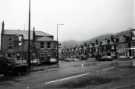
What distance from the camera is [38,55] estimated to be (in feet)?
147

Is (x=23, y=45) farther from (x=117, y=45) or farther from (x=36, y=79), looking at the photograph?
(x=117, y=45)

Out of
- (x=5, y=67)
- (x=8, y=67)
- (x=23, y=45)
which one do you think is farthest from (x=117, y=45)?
(x=5, y=67)

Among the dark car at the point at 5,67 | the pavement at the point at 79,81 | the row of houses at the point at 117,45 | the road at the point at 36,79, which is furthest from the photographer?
the row of houses at the point at 117,45

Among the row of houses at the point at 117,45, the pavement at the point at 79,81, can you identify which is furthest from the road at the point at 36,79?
the row of houses at the point at 117,45

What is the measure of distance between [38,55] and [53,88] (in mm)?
37600

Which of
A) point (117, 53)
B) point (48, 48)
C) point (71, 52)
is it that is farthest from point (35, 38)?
point (71, 52)

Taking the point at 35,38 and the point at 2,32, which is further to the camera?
the point at 35,38

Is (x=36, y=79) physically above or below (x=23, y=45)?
below

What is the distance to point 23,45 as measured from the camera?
4347 centimetres

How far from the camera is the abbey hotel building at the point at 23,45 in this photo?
42.3 metres

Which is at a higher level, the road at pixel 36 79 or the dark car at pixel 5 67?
the dark car at pixel 5 67

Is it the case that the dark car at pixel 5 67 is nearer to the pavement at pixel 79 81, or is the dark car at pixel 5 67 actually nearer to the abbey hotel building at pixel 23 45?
the pavement at pixel 79 81

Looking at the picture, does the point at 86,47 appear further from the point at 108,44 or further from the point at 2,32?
the point at 2,32

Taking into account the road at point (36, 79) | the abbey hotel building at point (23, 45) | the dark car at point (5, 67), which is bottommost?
the road at point (36, 79)
